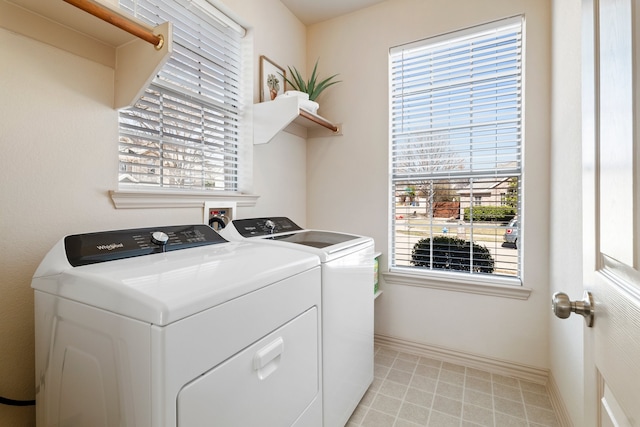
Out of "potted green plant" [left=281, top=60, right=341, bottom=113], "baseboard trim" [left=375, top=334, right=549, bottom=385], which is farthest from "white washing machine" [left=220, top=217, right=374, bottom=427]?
"potted green plant" [left=281, top=60, right=341, bottom=113]

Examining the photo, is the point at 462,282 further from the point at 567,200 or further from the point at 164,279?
the point at 164,279

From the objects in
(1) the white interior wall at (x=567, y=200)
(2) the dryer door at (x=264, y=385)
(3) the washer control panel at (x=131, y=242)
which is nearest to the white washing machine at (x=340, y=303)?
(2) the dryer door at (x=264, y=385)

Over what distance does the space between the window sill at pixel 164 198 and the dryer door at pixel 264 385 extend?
87 centimetres

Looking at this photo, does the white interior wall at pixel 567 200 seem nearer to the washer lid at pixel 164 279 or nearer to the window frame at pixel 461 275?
the window frame at pixel 461 275

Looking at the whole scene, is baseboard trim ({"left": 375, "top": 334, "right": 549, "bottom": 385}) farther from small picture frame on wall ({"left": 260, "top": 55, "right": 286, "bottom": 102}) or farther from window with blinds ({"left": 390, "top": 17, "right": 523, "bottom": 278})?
small picture frame on wall ({"left": 260, "top": 55, "right": 286, "bottom": 102})

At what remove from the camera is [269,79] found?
2115mm

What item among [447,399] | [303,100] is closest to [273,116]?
[303,100]

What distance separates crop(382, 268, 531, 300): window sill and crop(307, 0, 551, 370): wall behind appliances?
0.04 meters

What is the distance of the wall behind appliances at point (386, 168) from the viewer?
187 cm

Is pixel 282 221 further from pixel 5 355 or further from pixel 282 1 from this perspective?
pixel 282 1

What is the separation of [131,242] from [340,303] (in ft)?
2.99

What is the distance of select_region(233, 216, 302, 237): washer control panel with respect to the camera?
5.43 ft

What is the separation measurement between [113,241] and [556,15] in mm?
2471

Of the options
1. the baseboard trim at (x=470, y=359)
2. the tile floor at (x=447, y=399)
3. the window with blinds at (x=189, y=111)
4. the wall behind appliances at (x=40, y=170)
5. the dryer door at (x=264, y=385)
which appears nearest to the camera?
the dryer door at (x=264, y=385)
